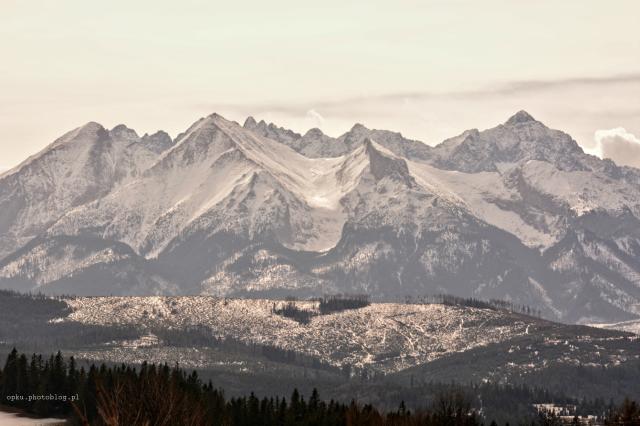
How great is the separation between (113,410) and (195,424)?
62.9 meters

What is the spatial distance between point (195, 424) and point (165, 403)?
561 cm

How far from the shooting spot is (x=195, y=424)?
199500 millimetres

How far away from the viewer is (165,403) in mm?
197125

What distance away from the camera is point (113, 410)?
138 m

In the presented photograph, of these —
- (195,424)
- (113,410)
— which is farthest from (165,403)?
(113,410)

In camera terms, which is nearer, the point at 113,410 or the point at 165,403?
the point at 113,410

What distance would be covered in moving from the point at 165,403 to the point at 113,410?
60.1 m

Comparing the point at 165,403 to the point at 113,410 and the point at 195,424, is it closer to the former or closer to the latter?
the point at 195,424

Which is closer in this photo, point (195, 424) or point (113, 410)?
point (113, 410)
